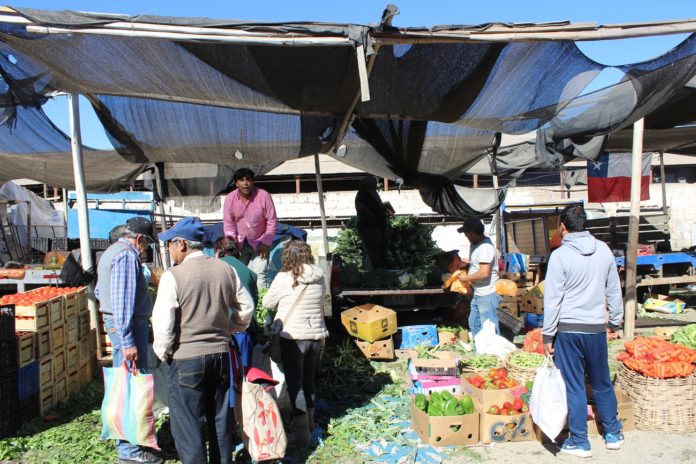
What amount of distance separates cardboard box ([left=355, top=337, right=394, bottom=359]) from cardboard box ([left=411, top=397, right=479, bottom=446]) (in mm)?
2312

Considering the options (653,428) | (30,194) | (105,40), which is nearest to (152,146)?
(105,40)

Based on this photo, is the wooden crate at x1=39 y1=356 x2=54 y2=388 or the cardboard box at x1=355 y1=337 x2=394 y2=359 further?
the cardboard box at x1=355 y1=337 x2=394 y2=359

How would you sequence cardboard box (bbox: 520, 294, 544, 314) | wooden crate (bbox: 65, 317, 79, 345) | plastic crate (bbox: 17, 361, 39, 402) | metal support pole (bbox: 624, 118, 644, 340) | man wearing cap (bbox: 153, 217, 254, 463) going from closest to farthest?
man wearing cap (bbox: 153, 217, 254, 463)
plastic crate (bbox: 17, 361, 39, 402)
wooden crate (bbox: 65, 317, 79, 345)
metal support pole (bbox: 624, 118, 644, 340)
cardboard box (bbox: 520, 294, 544, 314)

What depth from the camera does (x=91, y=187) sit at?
972cm

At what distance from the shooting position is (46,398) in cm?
533

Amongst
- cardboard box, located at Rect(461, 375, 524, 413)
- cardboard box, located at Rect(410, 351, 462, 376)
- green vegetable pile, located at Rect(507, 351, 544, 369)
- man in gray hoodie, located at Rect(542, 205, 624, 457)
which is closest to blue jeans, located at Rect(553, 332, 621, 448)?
man in gray hoodie, located at Rect(542, 205, 624, 457)

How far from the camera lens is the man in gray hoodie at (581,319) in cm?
411

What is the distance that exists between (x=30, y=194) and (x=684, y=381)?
70.0ft

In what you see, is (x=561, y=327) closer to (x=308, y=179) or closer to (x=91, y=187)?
(x=91, y=187)

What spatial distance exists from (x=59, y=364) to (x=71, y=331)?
1.65 feet

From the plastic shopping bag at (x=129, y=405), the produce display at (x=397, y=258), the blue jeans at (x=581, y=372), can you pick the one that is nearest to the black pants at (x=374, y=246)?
the produce display at (x=397, y=258)

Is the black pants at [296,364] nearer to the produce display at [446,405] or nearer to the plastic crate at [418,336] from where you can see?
the produce display at [446,405]

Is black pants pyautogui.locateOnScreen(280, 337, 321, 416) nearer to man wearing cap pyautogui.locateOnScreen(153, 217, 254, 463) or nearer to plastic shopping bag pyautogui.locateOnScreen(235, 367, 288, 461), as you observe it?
plastic shopping bag pyautogui.locateOnScreen(235, 367, 288, 461)

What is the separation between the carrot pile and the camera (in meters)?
4.54
